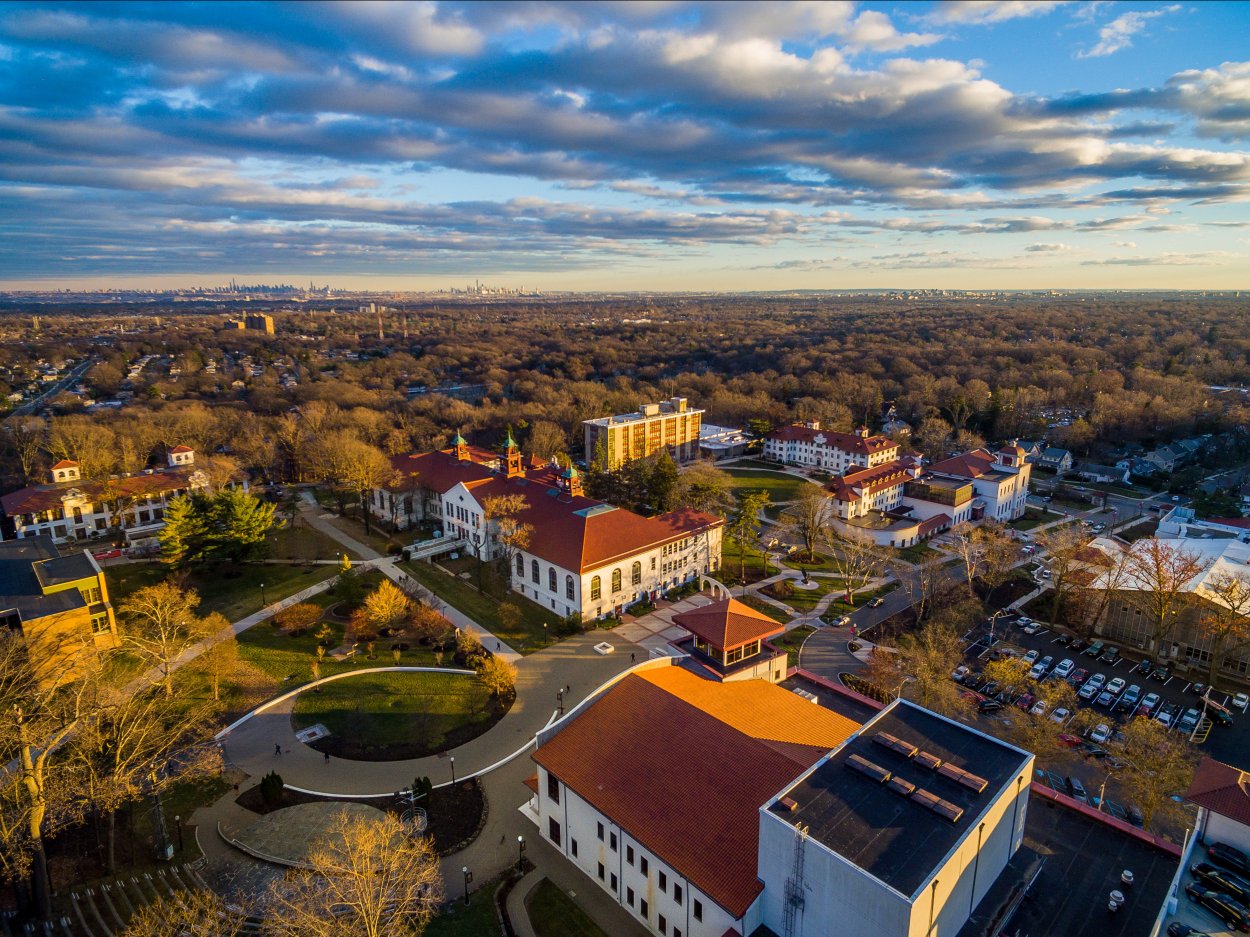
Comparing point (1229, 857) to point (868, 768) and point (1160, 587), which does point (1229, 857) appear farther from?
point (1160, 587)

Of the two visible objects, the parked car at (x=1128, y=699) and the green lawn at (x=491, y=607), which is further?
the green lawn at (x=491, y=607)

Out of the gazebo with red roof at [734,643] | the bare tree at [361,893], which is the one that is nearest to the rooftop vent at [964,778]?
the gazebo with red roof at [734,643]

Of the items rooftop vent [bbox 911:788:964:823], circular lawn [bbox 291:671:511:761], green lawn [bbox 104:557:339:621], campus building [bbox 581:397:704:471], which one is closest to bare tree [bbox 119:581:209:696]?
green lawn [bbox 104:557:339:621]

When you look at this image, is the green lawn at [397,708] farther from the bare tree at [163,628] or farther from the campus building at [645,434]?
the campus building at [645,434]

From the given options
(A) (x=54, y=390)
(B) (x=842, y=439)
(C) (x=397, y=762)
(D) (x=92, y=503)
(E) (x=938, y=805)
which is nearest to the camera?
(E) (x=938, y=805)

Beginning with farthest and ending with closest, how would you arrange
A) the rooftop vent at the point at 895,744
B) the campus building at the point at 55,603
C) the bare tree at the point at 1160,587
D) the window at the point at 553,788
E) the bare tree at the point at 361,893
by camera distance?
the bare tree at the point at 1160,587, the campus building at the point at 55,603, the window at the point at 553,788, the rooftop vent at the point at 895,744, the bare tree at the point at 361,893

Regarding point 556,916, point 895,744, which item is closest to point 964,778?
point 895,744
